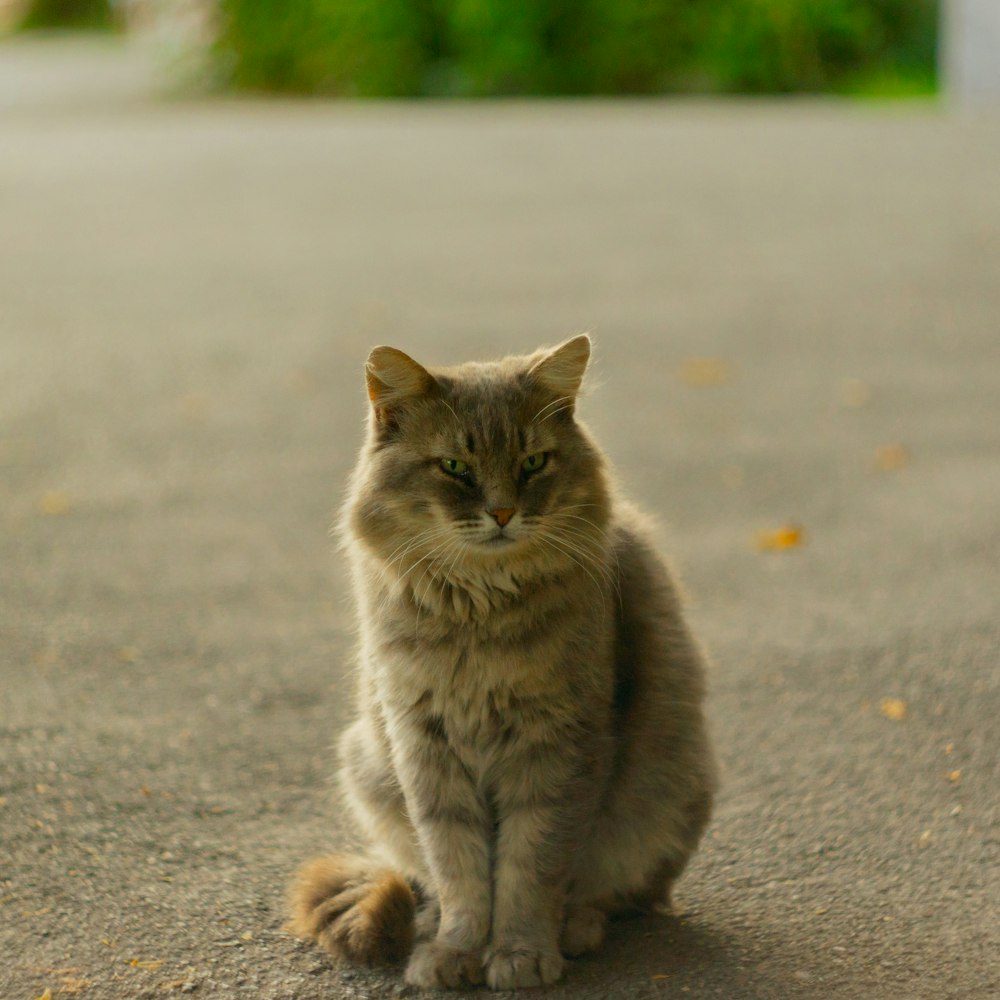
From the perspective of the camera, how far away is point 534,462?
3.18 meters

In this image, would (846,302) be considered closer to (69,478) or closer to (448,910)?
(69,478)

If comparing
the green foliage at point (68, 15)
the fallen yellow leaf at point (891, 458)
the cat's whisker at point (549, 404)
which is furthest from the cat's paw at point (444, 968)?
the green foliage at point (68, 15)

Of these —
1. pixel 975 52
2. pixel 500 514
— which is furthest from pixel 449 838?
pixel 975 52

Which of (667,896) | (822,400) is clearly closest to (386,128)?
(822,400)

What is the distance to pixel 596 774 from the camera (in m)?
3.13

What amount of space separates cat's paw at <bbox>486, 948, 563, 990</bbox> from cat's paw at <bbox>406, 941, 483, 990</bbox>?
3 centimetres

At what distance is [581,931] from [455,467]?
107cm

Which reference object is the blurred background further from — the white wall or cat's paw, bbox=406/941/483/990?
cat's paw, bbox=406/941/483/990

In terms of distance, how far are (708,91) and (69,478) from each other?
13.8 m

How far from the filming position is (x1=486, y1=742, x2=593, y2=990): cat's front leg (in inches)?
122

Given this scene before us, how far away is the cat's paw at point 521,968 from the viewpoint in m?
3.12

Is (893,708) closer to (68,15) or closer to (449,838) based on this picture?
(449,838)

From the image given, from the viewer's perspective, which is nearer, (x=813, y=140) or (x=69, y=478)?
(x=69, y=478)

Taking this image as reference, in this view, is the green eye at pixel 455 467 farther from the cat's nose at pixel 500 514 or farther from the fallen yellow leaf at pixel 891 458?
the fallen yellow leaf at pixel 891 458
